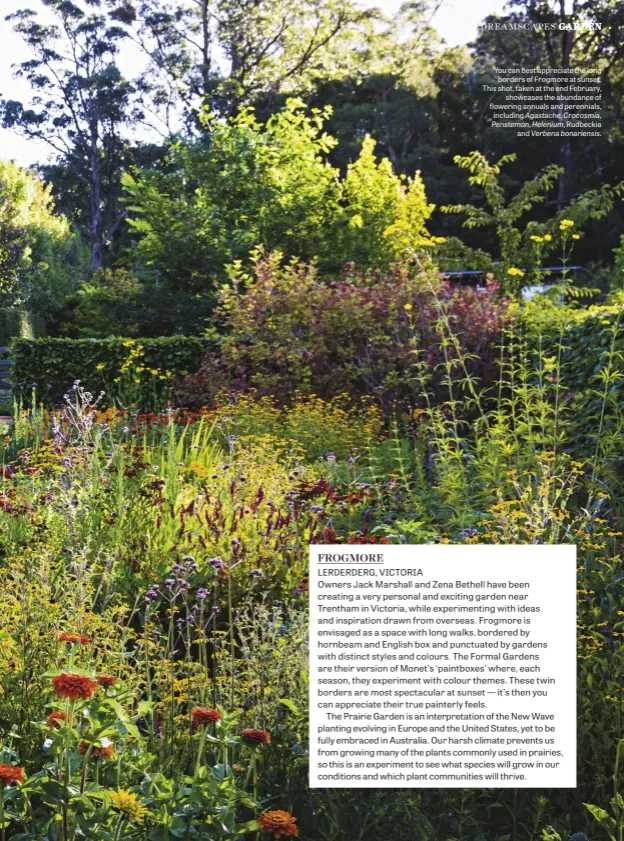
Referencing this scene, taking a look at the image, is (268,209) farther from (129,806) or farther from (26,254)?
(129,806)

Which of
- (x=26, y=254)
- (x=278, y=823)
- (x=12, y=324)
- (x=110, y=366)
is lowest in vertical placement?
(x=278, y=823)

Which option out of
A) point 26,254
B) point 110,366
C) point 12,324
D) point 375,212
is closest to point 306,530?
point 110,366

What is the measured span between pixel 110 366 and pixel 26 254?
11952 millimetres

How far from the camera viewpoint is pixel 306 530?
Answer: 505 cm

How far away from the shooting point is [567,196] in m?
29.8

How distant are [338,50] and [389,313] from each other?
22537 mm

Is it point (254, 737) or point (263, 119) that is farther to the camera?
point (263, 119)

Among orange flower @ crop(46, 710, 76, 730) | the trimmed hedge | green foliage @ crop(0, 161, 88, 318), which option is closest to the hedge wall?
the trimmed hedge

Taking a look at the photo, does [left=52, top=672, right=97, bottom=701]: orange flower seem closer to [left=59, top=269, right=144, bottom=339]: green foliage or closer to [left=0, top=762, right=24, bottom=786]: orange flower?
[left=0, top=762, right=24, bottom=786]: orange flower

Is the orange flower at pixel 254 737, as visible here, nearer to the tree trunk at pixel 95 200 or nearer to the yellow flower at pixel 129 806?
the yellow flower at pixel 129 806

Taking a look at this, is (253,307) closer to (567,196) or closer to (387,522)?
(387,522)

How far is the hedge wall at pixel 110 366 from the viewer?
11.8 m

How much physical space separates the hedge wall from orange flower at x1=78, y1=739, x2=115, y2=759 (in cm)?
888

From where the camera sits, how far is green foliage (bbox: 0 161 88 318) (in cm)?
2298
